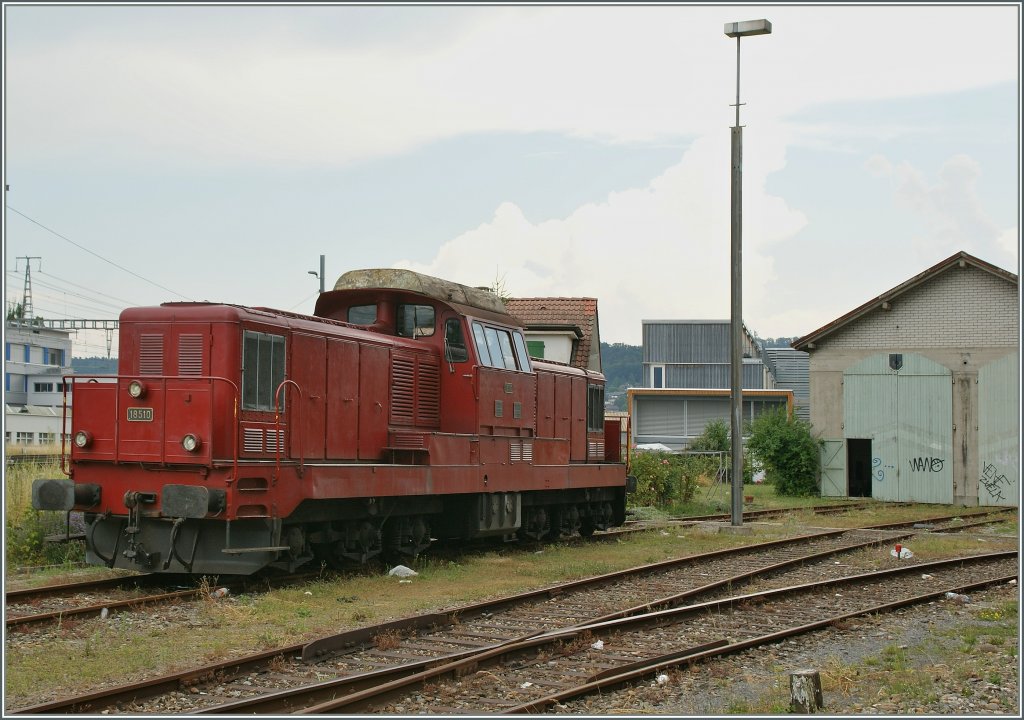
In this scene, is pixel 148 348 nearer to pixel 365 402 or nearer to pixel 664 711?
pixel 365 402

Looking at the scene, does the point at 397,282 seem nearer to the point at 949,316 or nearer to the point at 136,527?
the point at 136,527

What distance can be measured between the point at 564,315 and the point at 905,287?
1231cm

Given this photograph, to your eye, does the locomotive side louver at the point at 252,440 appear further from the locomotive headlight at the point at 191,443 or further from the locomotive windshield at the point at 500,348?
the locomotive windshield at the point at 500,348

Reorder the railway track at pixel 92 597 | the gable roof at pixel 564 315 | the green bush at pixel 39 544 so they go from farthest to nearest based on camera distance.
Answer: the gable roof at pixel 564 315 → the green bush at pixel 39 544 → the railway track at pixel 92 597

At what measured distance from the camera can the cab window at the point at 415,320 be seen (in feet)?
51.6

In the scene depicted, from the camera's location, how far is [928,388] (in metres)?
31.7

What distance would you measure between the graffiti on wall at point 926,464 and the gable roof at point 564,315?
1159cm

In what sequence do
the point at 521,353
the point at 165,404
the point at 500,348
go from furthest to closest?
the point at 521,353 → the point at 500,348 → the point at 165,404

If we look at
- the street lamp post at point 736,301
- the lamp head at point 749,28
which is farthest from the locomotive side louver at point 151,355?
the lamp head at point 749,28

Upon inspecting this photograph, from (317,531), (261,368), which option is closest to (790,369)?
(317,531)

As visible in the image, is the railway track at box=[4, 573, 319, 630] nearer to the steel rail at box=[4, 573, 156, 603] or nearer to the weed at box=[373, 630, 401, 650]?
the steel rail at box=[4, 573, 156, 603]

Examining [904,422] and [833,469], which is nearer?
[904,422]

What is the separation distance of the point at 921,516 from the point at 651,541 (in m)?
10.2

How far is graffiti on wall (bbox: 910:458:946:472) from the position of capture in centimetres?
3131
